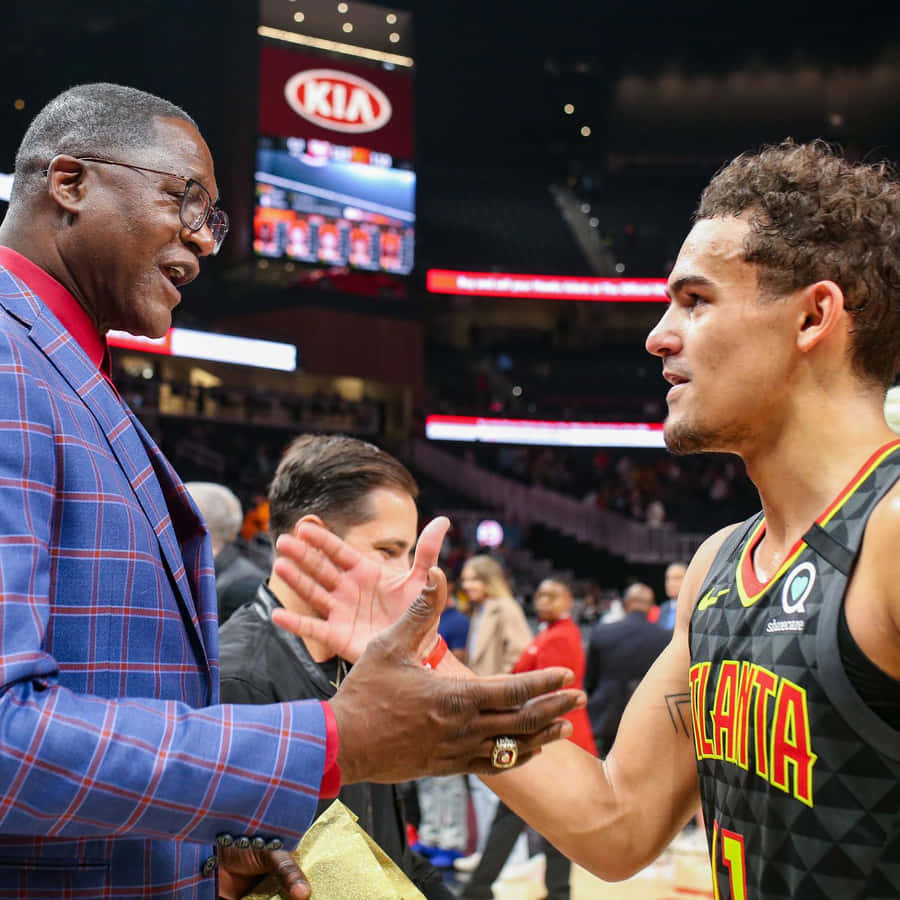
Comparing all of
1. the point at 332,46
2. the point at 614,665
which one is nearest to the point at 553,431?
the point at 332,46

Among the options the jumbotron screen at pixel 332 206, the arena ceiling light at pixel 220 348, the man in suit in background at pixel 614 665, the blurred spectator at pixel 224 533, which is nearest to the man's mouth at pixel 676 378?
the blurred spectator at pixel 224 533

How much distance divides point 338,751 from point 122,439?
511mm

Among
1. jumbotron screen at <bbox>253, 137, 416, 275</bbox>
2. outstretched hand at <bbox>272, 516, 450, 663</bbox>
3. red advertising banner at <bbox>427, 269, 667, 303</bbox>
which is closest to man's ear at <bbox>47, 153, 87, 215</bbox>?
outstretched hand at <bbox>272, 516, 450, 663</bbox>

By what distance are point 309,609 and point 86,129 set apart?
1.24 metres

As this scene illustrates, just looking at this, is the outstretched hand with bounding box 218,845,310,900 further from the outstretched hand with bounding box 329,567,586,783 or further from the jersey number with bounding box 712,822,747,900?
the jersey number with bounding box 712,822,747,900

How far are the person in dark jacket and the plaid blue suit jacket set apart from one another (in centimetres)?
80

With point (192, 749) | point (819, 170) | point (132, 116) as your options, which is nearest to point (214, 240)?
point (132, 116)

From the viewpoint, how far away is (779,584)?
167 cm

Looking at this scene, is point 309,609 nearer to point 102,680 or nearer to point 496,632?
point 102,680

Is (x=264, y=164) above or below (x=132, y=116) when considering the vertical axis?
above

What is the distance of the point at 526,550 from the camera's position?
855 inches

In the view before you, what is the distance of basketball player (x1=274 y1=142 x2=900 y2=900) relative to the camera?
4.91 ft

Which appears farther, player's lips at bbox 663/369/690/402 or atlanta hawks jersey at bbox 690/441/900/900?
player's lips at bbox 663/369/690/402

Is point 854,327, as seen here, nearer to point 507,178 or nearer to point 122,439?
point 122,439
